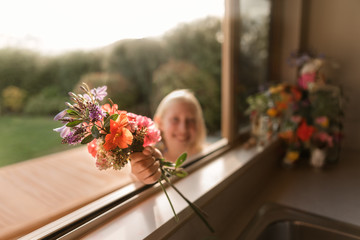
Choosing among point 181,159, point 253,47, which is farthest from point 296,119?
point 181,159

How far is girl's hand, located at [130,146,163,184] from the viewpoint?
1.74 ft

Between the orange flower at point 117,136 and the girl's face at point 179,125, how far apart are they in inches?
28.1

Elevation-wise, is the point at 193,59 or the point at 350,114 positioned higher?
the point at 193,59

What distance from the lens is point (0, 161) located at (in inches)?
107

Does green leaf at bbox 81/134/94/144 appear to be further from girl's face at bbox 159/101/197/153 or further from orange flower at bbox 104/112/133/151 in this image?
girl's face at bbox 159/101/197/153

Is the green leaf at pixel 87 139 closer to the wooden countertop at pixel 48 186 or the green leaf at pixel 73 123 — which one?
the green leaf at pixel 73 123

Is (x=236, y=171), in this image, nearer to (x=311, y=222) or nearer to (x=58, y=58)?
(x=311, y=222)

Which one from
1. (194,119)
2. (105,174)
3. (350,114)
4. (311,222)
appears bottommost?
(105,174)

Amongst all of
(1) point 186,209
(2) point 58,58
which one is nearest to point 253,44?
(1) point 186,209

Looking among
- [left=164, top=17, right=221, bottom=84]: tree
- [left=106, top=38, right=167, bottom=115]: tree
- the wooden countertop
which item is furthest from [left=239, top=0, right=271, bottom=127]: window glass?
[left=106, top=38, right=167, bottom=115]: tree

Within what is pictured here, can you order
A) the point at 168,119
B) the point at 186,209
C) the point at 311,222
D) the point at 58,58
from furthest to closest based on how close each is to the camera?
the point at 58,58, the point at 168,119, the point at 311,222, the point at 186,209

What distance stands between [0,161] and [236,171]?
2.68 meters

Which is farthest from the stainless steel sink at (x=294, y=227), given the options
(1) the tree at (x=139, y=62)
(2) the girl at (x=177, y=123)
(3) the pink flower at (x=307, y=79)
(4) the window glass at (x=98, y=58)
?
(1) the tree at (x=139, y=62)

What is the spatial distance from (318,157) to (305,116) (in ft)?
0.71
